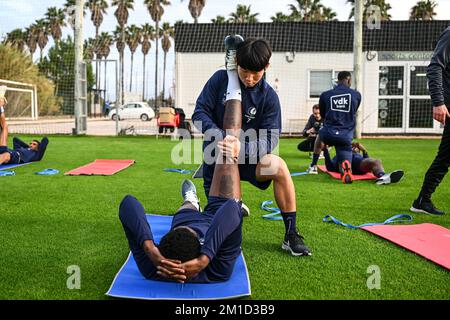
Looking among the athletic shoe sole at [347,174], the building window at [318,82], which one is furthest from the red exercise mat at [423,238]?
the building window at [318,82]

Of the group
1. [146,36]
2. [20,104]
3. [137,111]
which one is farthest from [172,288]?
[146,36]

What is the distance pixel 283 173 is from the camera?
357 centimetres

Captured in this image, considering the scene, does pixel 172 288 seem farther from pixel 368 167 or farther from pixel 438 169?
pixel 368 167

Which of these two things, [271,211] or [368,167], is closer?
[271,211]

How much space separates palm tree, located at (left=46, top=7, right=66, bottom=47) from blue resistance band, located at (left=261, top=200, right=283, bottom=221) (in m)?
50.6

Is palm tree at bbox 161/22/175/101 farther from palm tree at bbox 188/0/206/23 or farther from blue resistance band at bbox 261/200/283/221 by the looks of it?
blue resistance band at bbox 261/200/283/221

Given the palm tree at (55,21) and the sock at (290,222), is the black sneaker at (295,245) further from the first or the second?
the palm tree at (55,21)

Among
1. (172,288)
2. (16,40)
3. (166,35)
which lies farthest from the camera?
(166,35)

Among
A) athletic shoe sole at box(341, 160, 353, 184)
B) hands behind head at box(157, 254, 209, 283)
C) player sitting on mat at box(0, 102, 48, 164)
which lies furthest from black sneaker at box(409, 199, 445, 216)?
player sitting on mat at box(0, 102, 48, 164)

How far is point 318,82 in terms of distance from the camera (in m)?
19.2

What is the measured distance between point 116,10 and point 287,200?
58.4m

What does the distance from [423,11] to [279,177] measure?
36.6 meters

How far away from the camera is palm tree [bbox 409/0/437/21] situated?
113 ft
